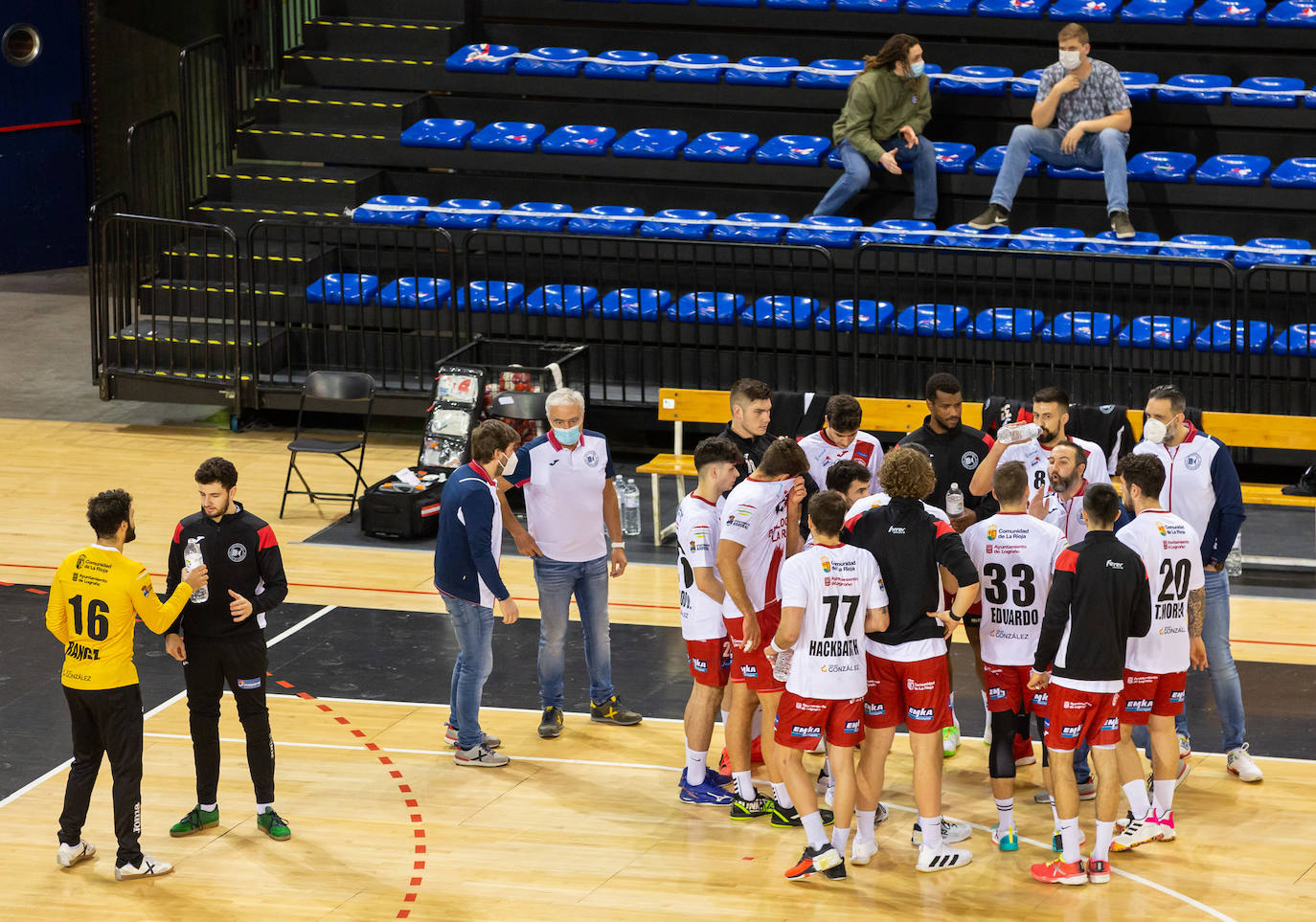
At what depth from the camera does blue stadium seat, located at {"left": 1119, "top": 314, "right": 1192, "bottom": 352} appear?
551 inches

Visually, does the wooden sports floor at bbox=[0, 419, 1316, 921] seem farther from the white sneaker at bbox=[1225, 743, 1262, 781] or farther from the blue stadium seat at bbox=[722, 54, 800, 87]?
the blue stadium seat at bbox=[722, 54, 800, 87]

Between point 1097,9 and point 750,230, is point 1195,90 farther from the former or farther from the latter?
point 750,230

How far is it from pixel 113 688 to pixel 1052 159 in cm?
1019

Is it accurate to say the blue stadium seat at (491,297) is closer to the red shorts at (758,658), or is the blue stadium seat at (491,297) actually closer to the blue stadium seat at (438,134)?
the blue stadium seat at (438,134)

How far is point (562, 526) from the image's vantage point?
9.58m

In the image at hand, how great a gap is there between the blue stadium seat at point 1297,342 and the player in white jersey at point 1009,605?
620 cm

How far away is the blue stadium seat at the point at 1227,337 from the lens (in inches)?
540

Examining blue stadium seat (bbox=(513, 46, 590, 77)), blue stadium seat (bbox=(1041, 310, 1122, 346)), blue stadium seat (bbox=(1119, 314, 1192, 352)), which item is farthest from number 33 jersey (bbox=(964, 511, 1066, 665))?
blue stadium seat (bbox=(513, 46, 590, 77))

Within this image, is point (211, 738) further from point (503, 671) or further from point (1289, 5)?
point (1289, 5)

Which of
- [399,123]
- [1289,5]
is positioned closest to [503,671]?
[399,123]

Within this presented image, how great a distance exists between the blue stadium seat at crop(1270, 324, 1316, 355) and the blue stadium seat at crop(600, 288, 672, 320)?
4937 mm

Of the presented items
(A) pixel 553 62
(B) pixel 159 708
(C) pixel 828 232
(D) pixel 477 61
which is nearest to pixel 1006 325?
(C) pixel 828 232

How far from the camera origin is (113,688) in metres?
7.97

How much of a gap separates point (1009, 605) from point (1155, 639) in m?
0.67
